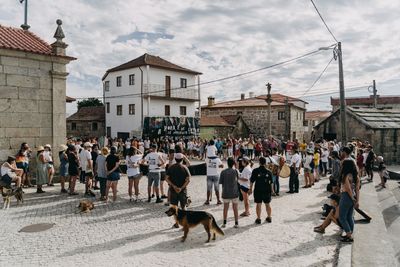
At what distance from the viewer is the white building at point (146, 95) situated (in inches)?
1358

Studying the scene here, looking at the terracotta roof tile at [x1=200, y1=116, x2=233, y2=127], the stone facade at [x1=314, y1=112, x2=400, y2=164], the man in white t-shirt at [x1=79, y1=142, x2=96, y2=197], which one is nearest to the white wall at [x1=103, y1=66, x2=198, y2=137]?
the terracotta roof tile at [x1=200, y1=116, x2=233, y2=127]

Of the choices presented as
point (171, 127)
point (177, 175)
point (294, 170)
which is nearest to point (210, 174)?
point (177, 175)

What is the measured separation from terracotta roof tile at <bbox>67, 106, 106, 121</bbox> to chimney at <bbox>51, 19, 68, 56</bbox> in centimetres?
2512

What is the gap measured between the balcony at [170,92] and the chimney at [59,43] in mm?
20211

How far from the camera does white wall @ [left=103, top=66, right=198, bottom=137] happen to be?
34656 mm

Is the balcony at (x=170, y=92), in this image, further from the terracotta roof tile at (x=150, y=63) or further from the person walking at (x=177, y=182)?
the person walking at (x=177, y=182)

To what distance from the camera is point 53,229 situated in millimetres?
7543

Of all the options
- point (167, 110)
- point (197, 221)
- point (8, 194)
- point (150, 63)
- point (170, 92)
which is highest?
point (150, 63)

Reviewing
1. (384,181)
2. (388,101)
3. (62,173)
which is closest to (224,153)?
Answer: (384,181)

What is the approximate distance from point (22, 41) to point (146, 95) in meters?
20.9

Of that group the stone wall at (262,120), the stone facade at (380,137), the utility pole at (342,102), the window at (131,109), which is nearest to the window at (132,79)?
the window at (131,109)

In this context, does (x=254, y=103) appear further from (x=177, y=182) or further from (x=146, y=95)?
(x=177, y=182)

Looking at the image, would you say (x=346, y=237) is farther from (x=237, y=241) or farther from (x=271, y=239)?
(x=237, y=241)

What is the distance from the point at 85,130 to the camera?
37906 millimetres
